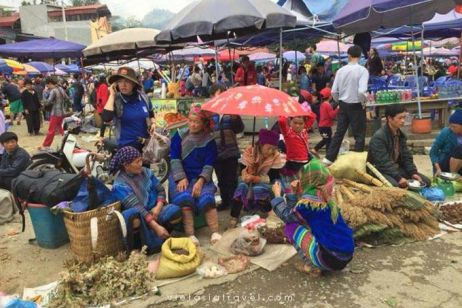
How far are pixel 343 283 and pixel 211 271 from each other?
1.10m

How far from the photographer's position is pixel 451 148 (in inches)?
223

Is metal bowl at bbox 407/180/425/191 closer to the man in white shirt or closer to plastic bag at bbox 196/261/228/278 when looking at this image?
the man in white shirt

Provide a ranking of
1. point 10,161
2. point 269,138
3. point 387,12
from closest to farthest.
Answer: point 269,138 < point 10,161 < point 387,12

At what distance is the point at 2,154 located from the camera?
249 inches

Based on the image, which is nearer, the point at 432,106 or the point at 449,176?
the point at 449,176

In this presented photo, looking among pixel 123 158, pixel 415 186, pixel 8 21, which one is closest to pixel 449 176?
pixel 415 186

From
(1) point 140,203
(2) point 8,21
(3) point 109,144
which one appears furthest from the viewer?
(2) point 8,21

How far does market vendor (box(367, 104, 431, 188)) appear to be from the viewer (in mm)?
5184

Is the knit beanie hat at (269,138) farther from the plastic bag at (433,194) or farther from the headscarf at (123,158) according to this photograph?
the plastic bag at (433,194)

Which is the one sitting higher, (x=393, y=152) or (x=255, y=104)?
(x=255, y=104)

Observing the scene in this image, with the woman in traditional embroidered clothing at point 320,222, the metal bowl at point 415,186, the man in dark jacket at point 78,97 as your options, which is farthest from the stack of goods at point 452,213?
the man in dark jacket at point 78,97

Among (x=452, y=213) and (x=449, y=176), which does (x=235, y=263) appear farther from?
(x=449, y=176)

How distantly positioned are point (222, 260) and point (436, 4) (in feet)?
19.2

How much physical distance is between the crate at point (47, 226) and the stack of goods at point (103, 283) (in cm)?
96
